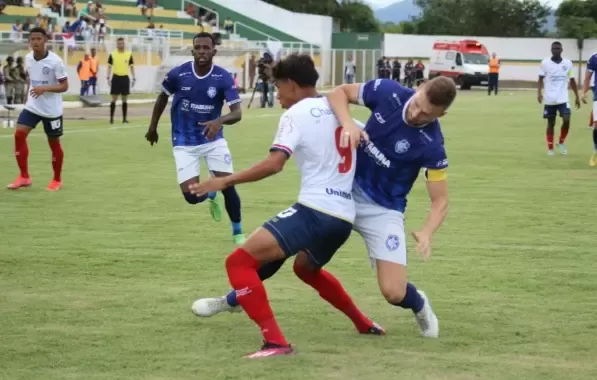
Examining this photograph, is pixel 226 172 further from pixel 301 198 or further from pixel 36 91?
pixel 301 198

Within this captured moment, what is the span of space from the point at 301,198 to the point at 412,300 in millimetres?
976

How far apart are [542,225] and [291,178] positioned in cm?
518

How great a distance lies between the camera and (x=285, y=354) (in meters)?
6.26

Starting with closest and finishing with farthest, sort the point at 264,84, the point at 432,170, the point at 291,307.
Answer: the point at 432,170, the point at 291,307, the point at 264,84

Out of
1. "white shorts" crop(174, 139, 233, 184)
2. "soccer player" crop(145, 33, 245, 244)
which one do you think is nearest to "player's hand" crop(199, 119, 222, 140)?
"soccer player" crop(145, 33, 245, 244)

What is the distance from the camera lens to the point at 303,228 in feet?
20.4

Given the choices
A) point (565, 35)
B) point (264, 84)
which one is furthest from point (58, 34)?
point (565, 35)

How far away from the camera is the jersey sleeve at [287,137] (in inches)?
241

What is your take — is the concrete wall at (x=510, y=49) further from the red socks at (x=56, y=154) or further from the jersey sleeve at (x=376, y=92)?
the jersey sleeve at (x=376, y=92)

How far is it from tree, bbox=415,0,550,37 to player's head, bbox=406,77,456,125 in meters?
88.9

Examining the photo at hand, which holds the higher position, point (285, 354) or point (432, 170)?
point (432, 170)

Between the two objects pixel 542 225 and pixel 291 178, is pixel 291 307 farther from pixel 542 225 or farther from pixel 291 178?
pixel 291 178

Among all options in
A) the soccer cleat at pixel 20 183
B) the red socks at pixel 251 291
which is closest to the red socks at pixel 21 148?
the soccer cleat at pixel 20 183

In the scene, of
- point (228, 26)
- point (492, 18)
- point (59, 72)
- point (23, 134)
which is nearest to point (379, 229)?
point (59, 72)
